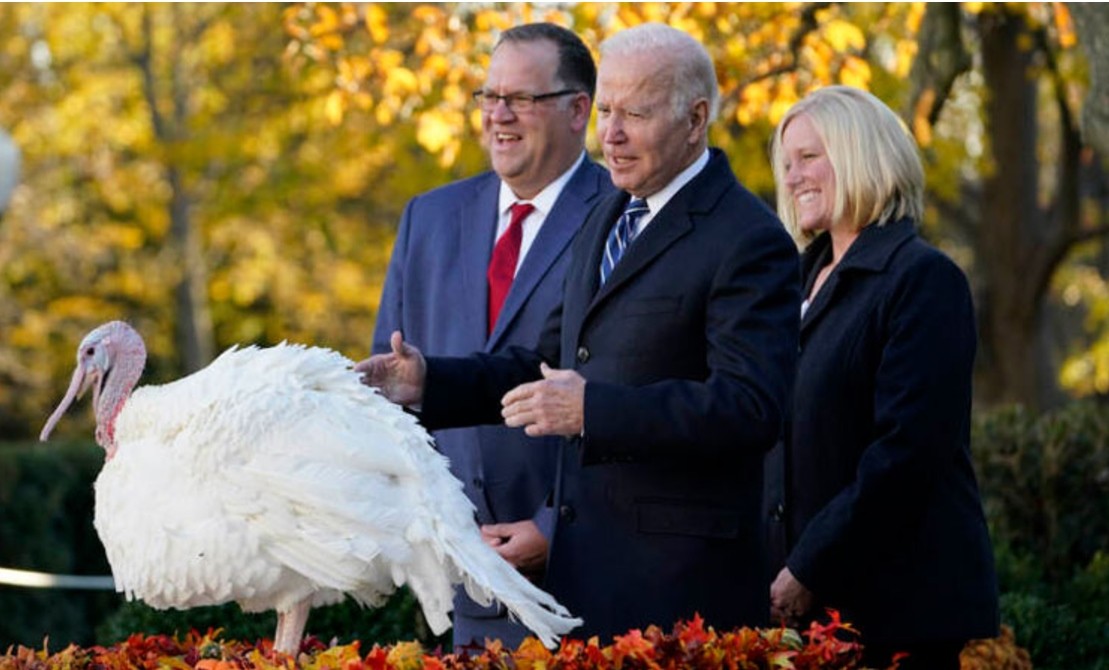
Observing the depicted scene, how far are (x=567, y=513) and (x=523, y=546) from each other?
352 millimetres

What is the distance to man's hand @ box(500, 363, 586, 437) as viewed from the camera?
4.27 metres

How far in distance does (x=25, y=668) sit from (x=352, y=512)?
3.33 ft

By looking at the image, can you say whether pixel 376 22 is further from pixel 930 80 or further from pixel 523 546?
pixel 523 546

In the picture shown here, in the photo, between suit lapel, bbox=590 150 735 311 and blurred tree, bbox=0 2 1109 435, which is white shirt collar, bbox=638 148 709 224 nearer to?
suit lapel, bbox=590 150 735 311

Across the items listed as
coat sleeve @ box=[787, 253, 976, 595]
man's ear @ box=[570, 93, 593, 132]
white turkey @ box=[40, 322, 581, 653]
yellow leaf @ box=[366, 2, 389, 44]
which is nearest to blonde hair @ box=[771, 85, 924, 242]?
coat sleeve @ box=[787, 253, 976, 595]

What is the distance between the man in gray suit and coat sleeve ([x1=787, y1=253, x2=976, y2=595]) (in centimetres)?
81

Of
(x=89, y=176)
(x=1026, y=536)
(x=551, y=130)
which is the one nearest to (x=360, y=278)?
(x=89, y=176)

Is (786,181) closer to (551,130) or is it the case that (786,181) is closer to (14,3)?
(551,130)

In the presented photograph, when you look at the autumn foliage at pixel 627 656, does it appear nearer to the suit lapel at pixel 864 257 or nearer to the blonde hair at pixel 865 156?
the suit lapel at pixel 864 257

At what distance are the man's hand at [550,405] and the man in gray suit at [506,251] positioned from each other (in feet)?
3.45

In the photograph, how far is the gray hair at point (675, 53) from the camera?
4.61 meters

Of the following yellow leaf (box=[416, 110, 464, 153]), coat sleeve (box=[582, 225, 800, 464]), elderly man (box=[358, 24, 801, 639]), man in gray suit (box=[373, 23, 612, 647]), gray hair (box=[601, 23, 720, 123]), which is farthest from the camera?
yellow leaf (box=[416, 110, 464, 153])

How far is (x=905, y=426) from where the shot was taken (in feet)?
17.0

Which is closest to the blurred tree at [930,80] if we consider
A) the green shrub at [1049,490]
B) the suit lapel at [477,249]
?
the green shrub at [1049,490]
